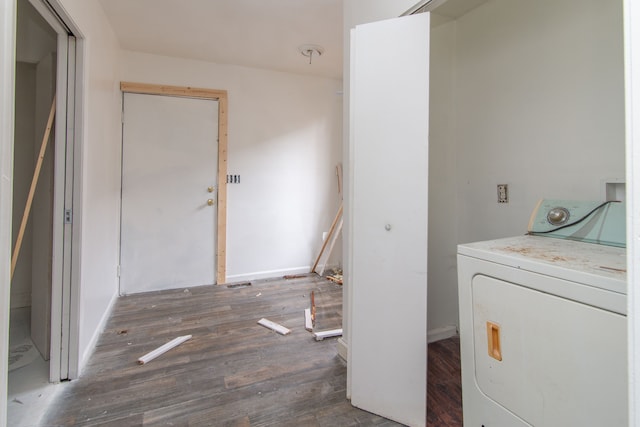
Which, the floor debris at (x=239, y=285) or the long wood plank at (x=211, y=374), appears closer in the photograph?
the long wood plank at (x=211, y=374)

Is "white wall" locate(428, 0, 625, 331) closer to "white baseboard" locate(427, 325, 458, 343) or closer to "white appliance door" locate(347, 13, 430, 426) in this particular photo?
"white baseboard" locate(427, 325, 458, 343)

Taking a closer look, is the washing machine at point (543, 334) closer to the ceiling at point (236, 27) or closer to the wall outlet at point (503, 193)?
the wall outlet at point (503, 193)

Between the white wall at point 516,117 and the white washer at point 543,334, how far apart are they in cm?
67

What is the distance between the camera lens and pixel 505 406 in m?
0.92

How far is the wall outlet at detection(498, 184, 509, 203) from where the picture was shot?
1840 mm

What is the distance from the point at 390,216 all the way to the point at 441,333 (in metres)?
1.30

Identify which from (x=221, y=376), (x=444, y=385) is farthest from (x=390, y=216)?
(x=221, y=376)

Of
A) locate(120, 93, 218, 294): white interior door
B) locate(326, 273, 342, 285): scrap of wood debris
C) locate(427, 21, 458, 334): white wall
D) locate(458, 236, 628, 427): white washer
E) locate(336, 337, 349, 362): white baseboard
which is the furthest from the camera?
locate(326, 273, 342, 285): scrap of wood debris

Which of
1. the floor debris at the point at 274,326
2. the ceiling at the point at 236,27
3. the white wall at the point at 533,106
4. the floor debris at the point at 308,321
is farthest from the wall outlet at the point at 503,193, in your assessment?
the floor debris at the point at 274,326

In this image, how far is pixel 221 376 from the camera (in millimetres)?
1682

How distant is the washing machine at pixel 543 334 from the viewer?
0.70 metres

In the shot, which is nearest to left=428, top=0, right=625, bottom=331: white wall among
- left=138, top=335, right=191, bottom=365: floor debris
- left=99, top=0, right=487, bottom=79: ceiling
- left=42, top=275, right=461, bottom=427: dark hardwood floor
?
left=99, top=0, right=487, bottom=79: ceiling

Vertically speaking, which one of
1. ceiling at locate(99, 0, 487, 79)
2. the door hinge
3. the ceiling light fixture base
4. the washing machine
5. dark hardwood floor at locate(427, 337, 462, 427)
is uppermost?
the ceiling light fixture base

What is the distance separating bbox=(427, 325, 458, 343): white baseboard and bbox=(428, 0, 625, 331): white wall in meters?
0.04
